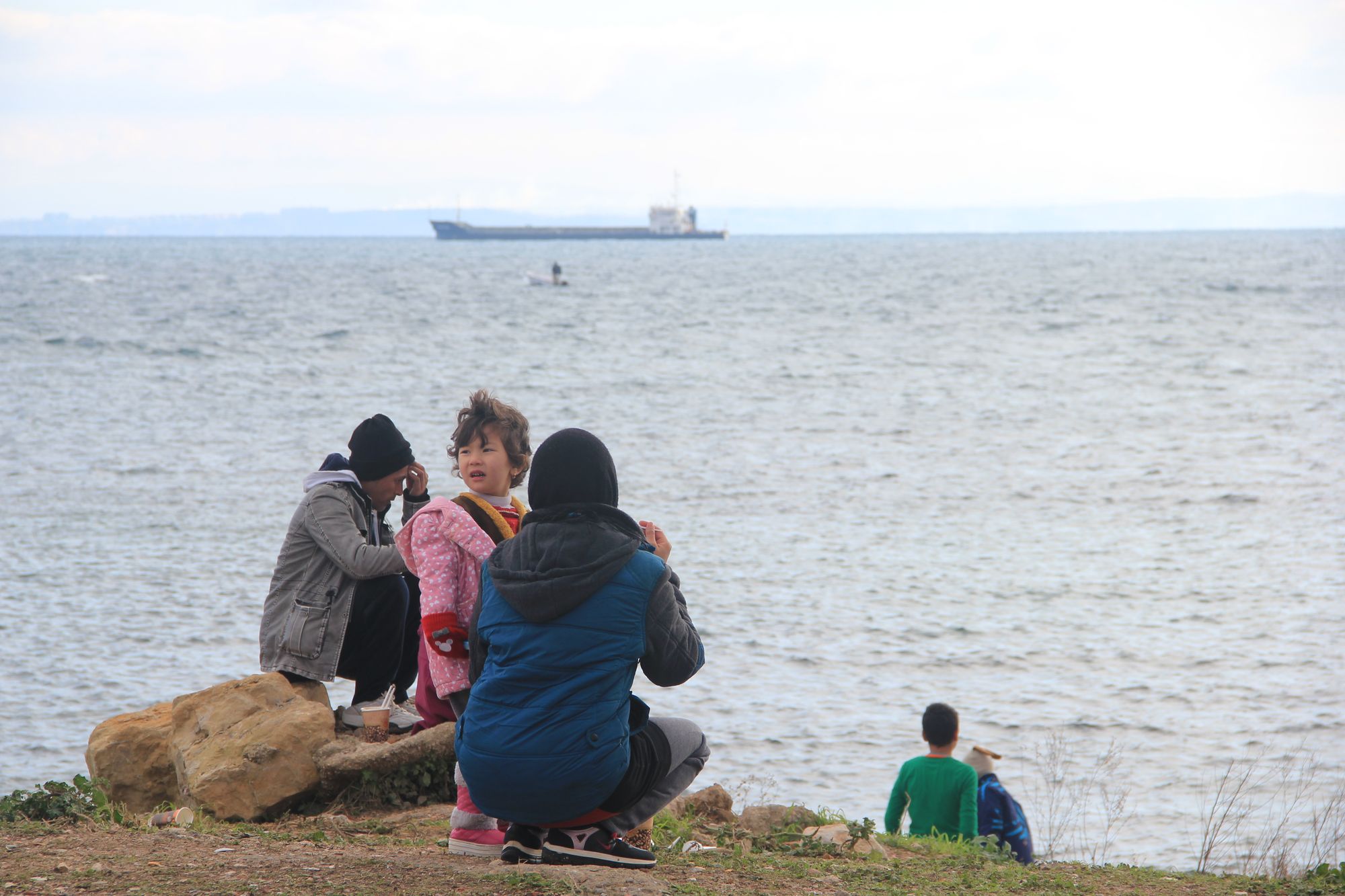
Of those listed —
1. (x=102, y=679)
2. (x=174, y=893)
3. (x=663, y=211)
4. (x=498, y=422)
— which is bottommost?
(x=102, y=679)

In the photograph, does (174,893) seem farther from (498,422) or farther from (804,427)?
(804,427)

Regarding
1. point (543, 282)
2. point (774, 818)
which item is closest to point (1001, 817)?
point (774, 818)

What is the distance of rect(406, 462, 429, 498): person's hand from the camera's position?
19.4 ft

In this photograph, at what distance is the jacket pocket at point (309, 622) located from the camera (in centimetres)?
570

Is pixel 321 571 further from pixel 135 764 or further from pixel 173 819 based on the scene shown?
pixel 135 764

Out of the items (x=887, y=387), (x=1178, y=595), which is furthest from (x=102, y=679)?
(x=887, y=387)

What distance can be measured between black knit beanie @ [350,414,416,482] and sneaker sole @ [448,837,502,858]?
2036 millimetres

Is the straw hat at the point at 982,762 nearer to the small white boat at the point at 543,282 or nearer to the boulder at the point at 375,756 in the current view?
the boulder at the point at 375,756

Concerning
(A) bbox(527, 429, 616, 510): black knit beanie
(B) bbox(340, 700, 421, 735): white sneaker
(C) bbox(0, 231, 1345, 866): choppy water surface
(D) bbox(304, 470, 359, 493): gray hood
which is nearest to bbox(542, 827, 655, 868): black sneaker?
(A) bbox(527, 429, 616, 510): black knit beanie

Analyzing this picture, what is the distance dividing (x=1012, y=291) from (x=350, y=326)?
40.4 metres

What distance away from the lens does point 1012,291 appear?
71.6 meters

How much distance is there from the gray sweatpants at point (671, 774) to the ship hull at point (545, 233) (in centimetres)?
17360

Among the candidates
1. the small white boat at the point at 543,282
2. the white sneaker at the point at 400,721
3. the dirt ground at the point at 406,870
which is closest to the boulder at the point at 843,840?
the dirt ground at the point at 406,870

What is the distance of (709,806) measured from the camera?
5984 millimetres
